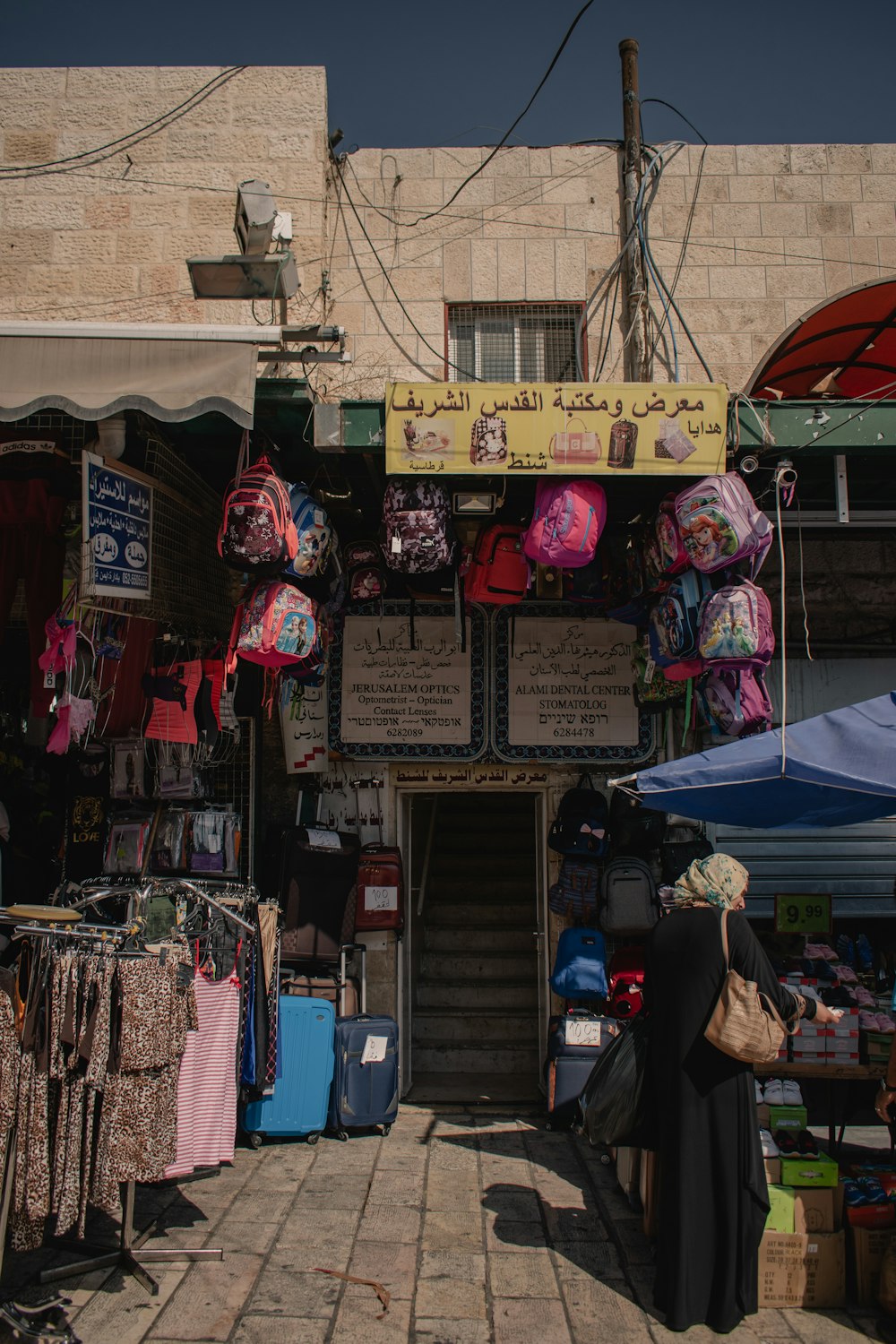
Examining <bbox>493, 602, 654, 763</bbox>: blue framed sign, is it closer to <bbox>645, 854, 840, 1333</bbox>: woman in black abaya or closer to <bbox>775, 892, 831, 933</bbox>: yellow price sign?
<bbox>775, 892, 831, 933</bbox>: yellow price sign

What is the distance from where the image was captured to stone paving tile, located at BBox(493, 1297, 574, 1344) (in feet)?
12.9

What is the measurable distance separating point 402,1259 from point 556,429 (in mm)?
4438

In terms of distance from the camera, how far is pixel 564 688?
737 centimetres

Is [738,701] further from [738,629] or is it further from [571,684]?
[571,684]

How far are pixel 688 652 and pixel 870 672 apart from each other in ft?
8.65

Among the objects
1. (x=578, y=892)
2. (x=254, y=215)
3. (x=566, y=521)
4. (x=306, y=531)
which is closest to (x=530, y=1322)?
(x=578, y=892)

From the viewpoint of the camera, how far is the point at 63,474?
19.9ft

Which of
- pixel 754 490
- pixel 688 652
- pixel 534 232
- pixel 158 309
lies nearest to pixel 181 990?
pixel 688 652

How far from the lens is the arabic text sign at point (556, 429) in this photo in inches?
217

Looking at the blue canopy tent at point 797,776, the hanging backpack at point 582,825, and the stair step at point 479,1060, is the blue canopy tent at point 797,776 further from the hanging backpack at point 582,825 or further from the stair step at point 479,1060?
the stair step at point 479,1060

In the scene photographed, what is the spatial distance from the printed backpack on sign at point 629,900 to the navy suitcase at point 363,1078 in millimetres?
1722

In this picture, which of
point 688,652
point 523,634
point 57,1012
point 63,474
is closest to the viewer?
point 57,1012

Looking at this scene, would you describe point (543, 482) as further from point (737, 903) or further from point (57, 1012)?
point (57, 1012)

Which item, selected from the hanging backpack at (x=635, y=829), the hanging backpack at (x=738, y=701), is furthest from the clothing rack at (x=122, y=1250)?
the hanging backpack at (x=635, y=829)
